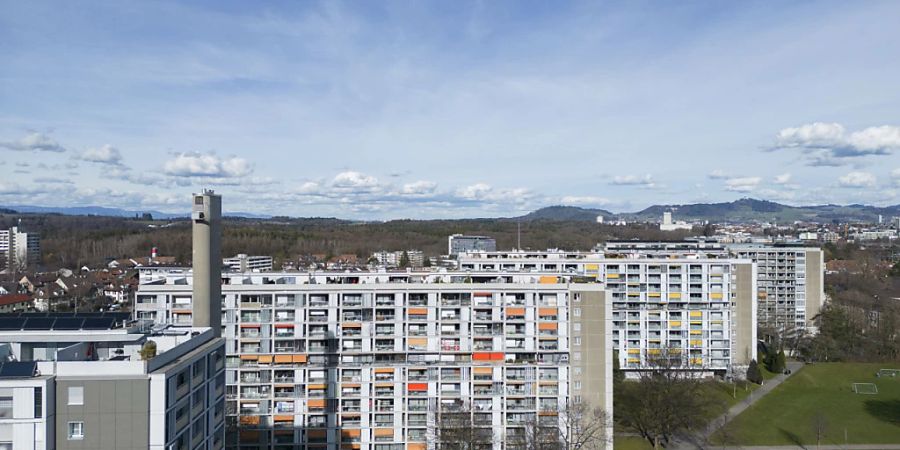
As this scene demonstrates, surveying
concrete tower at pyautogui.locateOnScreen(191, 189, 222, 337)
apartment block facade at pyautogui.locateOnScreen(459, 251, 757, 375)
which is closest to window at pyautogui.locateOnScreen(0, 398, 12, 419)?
concrete tower at pyautogui.locateOnScreen(191, 189, 222, 337)

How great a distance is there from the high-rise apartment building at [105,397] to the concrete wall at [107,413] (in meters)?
0.02

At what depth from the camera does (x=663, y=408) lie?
37562 mm

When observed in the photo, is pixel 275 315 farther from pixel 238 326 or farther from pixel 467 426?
pixel 467 426

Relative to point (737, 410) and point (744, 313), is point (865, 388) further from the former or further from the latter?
point (737, 410)

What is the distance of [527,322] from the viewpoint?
1300 inches

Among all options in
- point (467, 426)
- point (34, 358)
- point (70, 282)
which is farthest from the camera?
point (70, 282)

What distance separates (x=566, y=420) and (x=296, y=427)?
13.4 m

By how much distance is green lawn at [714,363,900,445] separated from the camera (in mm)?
39781

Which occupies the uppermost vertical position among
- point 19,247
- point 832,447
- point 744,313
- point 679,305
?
point 19,247

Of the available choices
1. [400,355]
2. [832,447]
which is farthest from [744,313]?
[400,355]

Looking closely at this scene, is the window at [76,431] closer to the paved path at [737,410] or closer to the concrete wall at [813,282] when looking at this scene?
the paved path at [737,410]

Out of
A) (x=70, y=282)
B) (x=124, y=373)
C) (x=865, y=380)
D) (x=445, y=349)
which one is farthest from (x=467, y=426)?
(x=70, y=282)

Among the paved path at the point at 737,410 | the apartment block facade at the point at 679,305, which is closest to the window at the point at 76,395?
the paved path at the point at 737,410

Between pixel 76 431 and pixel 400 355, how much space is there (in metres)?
18.5
